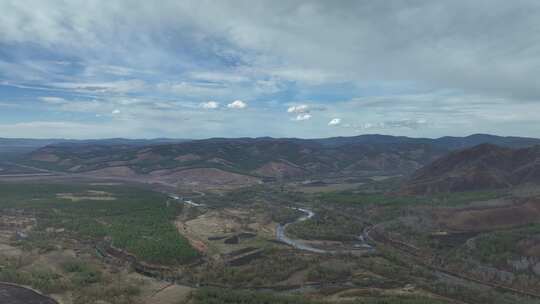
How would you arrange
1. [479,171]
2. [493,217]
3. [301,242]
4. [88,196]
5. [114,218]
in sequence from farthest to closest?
[88,196], [479,171], [114,218], [493,217], [301,242]

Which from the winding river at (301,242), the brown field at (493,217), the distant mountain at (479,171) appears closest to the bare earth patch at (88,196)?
the winding river at (301,242)

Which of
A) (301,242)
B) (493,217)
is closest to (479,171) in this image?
(493,217)

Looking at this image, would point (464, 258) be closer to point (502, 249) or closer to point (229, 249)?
point (502, 249)

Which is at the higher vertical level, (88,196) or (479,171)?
(479,171)

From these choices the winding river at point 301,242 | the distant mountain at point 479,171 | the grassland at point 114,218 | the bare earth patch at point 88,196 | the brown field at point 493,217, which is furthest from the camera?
the bare earth patch at point 88,196

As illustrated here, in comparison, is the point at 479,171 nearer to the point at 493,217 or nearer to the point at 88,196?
the point at 493,217

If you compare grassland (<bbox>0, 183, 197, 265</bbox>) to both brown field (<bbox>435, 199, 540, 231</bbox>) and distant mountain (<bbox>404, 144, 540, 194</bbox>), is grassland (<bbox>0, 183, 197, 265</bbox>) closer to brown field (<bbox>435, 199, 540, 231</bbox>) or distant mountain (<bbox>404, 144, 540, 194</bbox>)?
brown field (<bbox>435, 199, 540, 231</bbox>)

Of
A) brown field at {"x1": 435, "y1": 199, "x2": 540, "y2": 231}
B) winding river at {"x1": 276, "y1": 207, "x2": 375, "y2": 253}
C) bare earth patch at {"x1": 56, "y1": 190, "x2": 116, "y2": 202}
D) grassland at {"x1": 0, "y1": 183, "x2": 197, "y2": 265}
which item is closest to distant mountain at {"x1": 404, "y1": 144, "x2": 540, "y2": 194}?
brown field at {"x1": 435, "y1": 199, "x2": 540, "y2": 231}

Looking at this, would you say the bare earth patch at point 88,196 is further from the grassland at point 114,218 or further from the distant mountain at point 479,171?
the distant mountain at point 479,171
